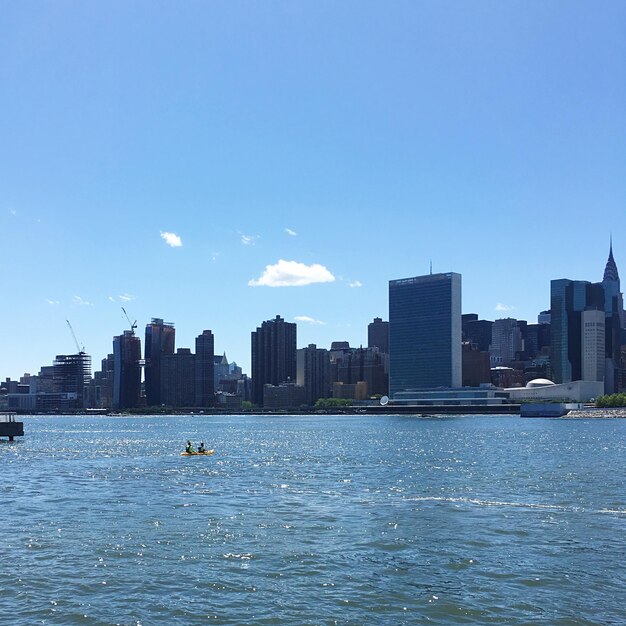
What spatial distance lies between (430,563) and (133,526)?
19.3m

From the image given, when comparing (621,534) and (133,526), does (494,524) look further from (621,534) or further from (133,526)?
(133,526)

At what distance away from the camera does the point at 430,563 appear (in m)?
36.8

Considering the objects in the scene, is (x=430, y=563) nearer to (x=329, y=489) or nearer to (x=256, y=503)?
(x=256, y=503)

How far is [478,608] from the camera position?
29.5m

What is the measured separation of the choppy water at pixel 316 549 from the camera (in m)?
29.8

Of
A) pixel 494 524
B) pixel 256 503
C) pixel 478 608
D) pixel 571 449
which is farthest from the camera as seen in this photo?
pixel 571 449

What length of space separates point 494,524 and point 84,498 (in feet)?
106

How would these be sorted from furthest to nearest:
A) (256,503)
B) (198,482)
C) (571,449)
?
1. (571,449)
2. (198,482)
3. (256,503)

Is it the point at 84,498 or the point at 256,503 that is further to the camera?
the point at 84,498

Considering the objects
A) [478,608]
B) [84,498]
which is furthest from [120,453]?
[478,608]

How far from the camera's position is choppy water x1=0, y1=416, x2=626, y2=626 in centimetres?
2983

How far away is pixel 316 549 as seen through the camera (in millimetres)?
39781

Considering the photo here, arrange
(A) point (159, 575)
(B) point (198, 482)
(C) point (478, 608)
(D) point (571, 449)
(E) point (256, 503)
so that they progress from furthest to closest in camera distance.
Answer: (D) point (571, 449), (B) point (198, 482), (E) point (256, 503), (A) point (159, 575), (C) point (478, 608)

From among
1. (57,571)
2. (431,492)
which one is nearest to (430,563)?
(57,571)
